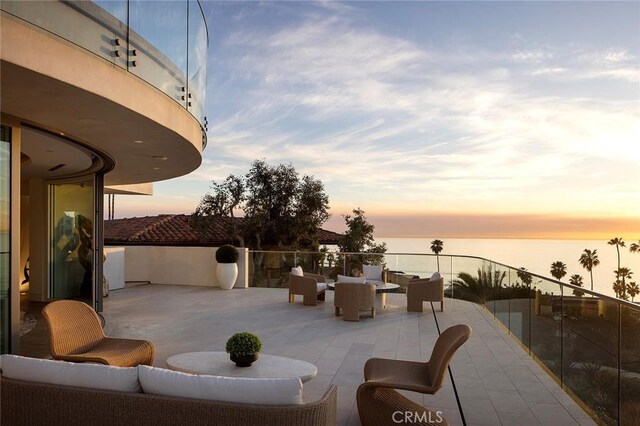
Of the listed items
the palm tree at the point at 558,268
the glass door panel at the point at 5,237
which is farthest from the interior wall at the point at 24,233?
the palm tree at the point at 558,268

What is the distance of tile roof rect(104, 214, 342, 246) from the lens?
2006 cm

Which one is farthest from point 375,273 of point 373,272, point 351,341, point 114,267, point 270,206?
point 270,206

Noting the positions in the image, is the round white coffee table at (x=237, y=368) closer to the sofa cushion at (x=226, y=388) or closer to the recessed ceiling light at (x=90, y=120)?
the sofa cushion at (x=226, y=388)

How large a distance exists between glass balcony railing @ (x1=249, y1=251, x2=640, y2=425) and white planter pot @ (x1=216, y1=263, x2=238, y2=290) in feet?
21.2

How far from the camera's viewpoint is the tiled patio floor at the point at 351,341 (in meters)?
4.61

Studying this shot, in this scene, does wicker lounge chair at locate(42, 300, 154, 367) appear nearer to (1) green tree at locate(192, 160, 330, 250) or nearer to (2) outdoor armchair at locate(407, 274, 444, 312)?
(2) outdoor armchair at locate(407, 274, 444, 312)

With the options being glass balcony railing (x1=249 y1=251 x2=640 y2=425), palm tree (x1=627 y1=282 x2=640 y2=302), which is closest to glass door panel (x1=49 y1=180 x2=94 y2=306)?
glass balcony railing (x1=249 y1=251 x2=640 y2=425)

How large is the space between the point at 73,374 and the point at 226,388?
103 centimetres

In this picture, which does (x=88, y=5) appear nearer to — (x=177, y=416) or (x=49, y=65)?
(x=49, y=65)

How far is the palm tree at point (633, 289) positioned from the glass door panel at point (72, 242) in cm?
4062

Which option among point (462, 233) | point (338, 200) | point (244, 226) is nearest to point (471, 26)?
point (338, 200)

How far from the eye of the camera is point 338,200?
20938 millimetres

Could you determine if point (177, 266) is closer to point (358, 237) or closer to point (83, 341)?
point (358, 237)

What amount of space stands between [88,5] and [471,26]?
7585 mm
